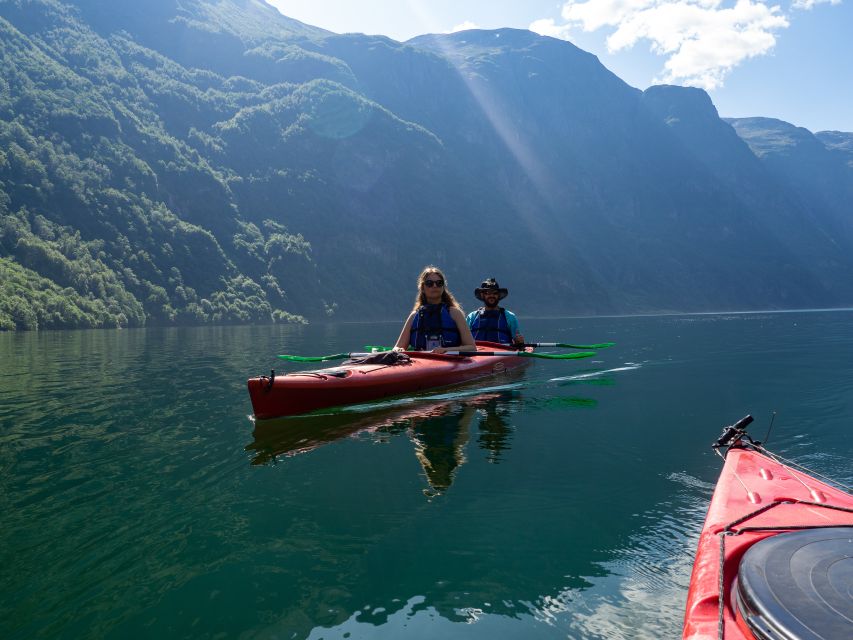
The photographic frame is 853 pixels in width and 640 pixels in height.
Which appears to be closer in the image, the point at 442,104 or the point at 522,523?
the point at 522,523

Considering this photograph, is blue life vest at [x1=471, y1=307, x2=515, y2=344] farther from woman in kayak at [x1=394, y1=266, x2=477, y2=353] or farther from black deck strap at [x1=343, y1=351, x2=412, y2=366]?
black deck strap at [x1=343, y1=351, x2=412, y2=366]

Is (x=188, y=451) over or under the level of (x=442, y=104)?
under

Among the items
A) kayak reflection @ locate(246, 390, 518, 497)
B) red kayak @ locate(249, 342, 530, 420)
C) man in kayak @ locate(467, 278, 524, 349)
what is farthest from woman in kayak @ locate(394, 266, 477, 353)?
man in kayak @ locate(467, 278, 524, 349)

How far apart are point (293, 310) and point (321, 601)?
364 ft

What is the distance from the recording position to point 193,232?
366ft

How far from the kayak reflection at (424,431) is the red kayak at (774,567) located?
2.95 meters

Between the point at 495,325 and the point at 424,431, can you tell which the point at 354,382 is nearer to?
the point at 424,431

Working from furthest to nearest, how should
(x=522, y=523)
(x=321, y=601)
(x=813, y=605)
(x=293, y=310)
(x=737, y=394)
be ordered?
(x=293, y=310)
(x=737, y=394)
(x=522, y=523)
(x=321, y=601)
(x=813, y=605)

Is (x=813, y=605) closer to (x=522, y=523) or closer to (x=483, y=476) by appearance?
(x=522, y=523)

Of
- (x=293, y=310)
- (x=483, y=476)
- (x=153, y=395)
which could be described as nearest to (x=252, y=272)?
(x=293, y=310)

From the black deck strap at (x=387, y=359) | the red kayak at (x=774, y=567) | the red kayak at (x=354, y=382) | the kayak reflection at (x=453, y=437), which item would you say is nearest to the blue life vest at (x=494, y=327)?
the red kayak at (x=354, y=382)

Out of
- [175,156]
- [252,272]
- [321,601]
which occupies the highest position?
[175,156]

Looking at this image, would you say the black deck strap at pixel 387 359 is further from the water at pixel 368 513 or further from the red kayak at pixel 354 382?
the water at pixel 368 513

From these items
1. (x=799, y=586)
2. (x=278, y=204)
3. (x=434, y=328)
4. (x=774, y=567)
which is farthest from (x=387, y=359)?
(x=278, y=204)
